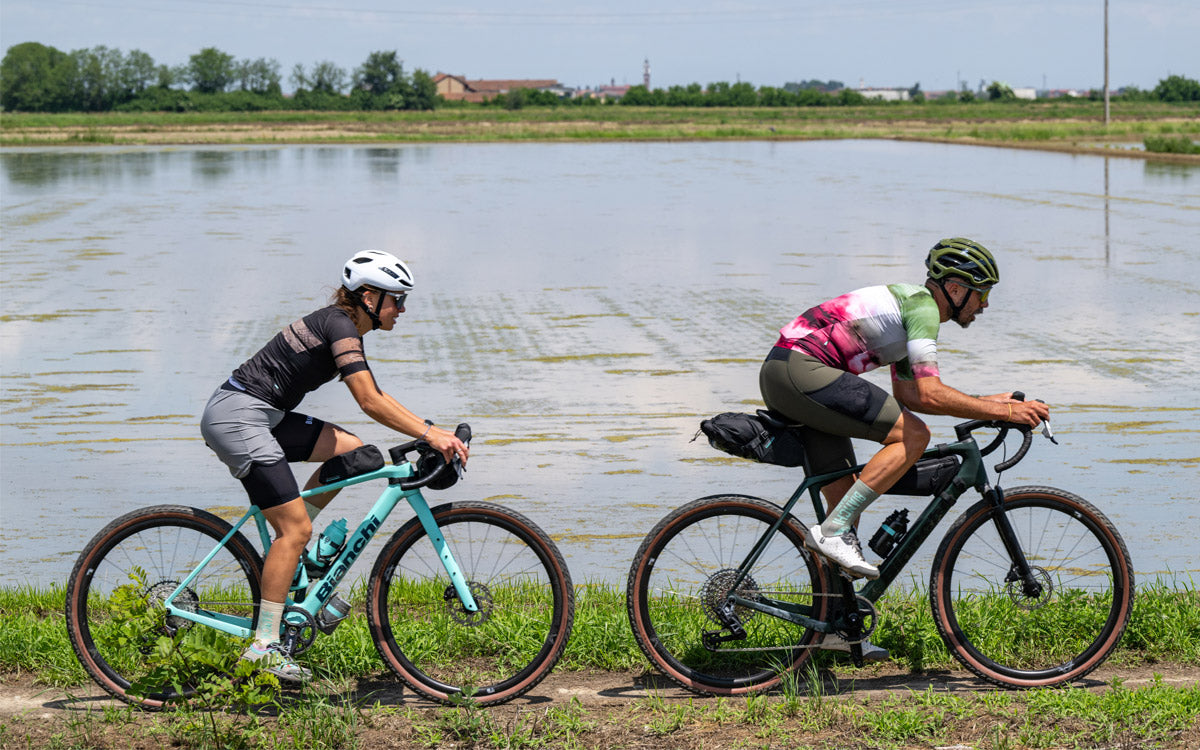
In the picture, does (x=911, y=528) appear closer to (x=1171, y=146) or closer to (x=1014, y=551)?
(x=1014, y=551)

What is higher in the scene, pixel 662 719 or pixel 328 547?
pixel 328 547

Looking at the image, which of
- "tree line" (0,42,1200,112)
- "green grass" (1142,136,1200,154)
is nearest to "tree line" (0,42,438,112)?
"tree line" (0,42,1200,112)

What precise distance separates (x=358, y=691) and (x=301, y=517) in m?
0.75

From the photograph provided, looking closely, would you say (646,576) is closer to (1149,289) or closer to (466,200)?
(1149,289)

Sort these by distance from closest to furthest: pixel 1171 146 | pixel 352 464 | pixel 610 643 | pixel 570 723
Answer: pixel 570 723
pixel 352 464
pixel 610 643
pixel 1171 146

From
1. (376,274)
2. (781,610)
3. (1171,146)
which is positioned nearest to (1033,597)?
(781,610)

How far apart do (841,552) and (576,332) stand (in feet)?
29.0

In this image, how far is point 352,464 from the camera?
5.03 meters

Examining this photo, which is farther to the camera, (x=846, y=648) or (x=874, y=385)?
(x=846, y=648)

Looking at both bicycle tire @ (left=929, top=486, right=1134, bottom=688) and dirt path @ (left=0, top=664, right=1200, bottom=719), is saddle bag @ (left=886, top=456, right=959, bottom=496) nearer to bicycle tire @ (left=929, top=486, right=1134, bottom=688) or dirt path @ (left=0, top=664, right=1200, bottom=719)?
bicycle tire @ (left=929, top=486, right=1134, bottom=688)

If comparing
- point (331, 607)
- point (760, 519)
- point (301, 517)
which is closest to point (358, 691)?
point (331, 607)

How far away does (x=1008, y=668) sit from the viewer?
525 centimetres

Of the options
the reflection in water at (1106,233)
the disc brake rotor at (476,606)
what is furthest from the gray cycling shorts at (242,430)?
the reflection in water at (1106,233)

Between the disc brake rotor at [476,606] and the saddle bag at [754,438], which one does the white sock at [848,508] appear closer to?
the saddle bag at [754,438]
